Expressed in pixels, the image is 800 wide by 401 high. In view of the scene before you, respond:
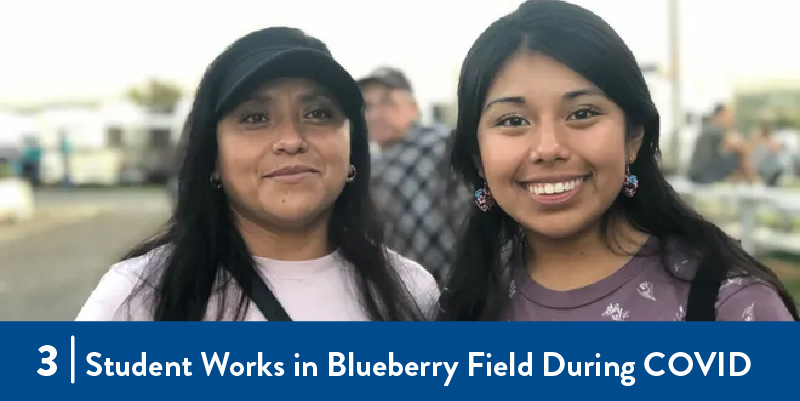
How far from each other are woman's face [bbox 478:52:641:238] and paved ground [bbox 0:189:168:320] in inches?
31.9

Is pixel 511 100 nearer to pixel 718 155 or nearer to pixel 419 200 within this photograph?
pixel 419 200

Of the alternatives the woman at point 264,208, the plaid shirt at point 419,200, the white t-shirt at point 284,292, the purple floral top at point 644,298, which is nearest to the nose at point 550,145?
the purple floral top at point 644,298

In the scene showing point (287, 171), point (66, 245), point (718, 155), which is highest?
point (287, 171)

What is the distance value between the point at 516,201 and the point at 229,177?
1.71ft

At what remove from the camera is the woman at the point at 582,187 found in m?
1.41

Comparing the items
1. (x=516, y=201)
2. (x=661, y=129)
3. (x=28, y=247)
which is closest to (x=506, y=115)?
(x=516, y=201)

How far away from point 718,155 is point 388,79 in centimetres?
279

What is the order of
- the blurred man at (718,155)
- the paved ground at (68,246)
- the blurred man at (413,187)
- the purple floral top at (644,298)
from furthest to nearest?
the paved ground at (68,246)
the blurred man at (718,155)
the blurred man at (413,187)
the purple floral top at (644,298)

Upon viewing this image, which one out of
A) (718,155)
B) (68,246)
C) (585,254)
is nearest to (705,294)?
(585,254)

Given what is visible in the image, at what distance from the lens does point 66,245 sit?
12.4m

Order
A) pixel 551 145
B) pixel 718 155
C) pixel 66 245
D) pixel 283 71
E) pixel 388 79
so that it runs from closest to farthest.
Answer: pixel 551 145 < pixel 283 71 < pixel 388 79 < pixel 718 155 < pixel 66 245

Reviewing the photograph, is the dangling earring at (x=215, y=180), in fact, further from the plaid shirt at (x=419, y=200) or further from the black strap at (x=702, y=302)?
the plaid shirt at (x=419, y=200)

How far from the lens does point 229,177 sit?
61.6 inches
